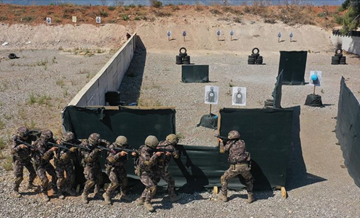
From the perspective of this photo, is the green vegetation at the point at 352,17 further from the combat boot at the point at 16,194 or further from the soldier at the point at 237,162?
the combat boot at the point at 16,194

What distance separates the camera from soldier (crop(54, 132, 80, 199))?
6676 mm

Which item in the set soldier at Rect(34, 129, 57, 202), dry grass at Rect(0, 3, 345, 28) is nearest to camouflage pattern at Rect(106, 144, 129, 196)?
soldier at Rect(34, 129, 57, 202)

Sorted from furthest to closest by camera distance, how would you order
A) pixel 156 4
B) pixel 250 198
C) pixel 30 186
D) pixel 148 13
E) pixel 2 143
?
pixel 156 4 < pixel 148 13 < pixel 2 143 < pixel 30 186 < pixel 250 198

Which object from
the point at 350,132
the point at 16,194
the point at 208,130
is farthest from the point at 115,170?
the point at 350,132

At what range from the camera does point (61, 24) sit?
37094mm

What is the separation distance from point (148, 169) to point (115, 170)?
0.66m

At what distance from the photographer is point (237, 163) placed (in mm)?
6691

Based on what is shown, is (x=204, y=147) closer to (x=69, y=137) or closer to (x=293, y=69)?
(x=69, y=137)

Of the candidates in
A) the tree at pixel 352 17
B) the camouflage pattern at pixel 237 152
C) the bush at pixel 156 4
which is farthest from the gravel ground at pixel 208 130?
Answer: the bush at pixel 156 4

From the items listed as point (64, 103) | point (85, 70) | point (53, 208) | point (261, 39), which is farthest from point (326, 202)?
point (261, 39)

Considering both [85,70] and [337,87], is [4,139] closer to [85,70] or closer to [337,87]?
[85,70]

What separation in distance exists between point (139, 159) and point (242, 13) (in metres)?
36.7

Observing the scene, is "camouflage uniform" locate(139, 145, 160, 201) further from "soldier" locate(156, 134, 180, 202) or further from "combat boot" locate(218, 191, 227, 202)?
"combat boot" locate(218, 191, 227, 202)

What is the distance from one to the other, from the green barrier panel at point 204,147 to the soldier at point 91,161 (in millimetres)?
527
